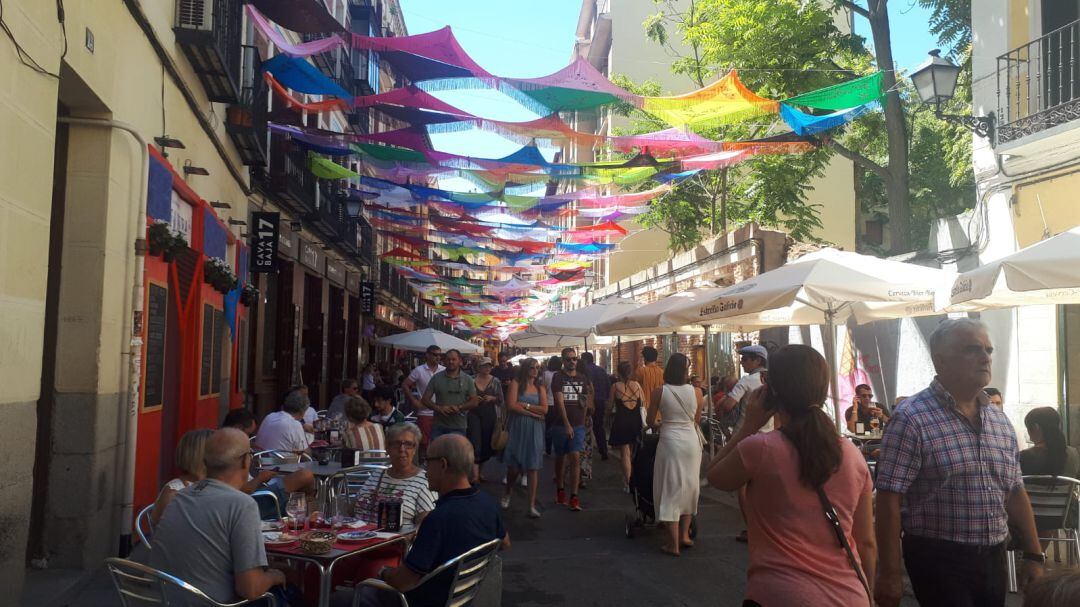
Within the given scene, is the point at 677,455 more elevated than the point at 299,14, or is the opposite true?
the point at 299,14

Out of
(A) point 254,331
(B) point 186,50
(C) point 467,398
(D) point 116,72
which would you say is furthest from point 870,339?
(D) point 116,72

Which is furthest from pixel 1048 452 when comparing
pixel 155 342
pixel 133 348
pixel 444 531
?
pixel 155 342

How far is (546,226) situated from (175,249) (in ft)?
36.5

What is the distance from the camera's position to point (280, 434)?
8359 mm

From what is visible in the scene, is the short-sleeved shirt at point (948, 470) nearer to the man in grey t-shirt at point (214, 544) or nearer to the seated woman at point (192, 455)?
the man in grey t-shirt at point (214, 544)

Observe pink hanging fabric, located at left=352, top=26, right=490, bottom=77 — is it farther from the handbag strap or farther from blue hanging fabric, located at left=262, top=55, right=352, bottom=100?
the handbag strap

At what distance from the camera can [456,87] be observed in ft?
31.8

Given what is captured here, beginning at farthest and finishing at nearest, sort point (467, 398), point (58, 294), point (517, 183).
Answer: point (517, 183) < point (467, 398) < point (58, 294)

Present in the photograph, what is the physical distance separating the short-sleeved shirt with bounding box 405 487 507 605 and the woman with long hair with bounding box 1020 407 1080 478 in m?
4.57

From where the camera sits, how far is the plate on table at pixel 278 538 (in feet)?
15.0

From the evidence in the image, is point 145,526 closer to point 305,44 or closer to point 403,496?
point 403,496

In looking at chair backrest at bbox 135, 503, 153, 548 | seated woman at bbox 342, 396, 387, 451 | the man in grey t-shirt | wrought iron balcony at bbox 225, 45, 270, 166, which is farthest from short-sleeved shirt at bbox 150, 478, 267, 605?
wrought iron balcony at bbox 225, 45, 270, 166

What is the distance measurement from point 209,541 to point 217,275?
7235 mm

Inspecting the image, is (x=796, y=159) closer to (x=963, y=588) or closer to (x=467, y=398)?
(x=467, y=398)
